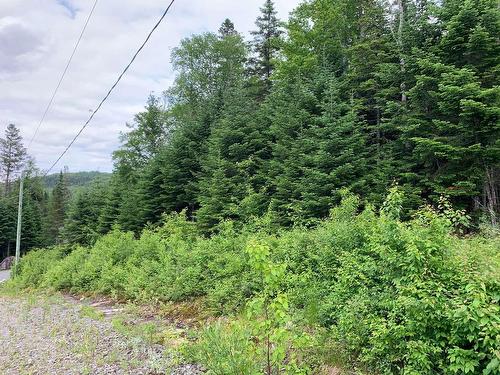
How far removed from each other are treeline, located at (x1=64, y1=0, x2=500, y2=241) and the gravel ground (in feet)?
18.8

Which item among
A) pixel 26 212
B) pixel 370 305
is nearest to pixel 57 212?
pixel 26 212

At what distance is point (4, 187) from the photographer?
186 feet

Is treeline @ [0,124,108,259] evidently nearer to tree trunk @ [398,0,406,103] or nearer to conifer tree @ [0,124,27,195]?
conifer tree @ [0,124,27,195]

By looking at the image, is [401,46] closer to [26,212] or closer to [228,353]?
[228,353]

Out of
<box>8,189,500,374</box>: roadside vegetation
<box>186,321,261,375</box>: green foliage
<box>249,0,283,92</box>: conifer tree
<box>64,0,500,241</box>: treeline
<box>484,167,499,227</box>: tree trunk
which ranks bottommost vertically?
<box>186,321,261,375</box>: green foliage

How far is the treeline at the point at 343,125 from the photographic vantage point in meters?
13.5

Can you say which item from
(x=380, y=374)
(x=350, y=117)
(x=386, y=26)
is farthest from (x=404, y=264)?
(x=386, y=26)

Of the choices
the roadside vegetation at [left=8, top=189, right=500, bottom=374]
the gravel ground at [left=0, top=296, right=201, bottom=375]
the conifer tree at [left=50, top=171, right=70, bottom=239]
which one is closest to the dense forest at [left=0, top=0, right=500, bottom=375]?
the roadside vegetation at [left=8, top=189, right=500, bottom=374]

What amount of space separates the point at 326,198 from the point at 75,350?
11.0m

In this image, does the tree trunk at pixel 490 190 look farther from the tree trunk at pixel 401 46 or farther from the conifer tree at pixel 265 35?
the conifer tree at pixel 265 35

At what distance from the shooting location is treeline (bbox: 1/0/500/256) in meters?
13.5

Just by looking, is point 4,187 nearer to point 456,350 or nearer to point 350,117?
point 350,117

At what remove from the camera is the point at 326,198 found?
49.2ft

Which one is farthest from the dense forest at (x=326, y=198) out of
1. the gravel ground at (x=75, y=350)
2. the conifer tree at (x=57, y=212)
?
the conifer tree at (x=57, y=212)
